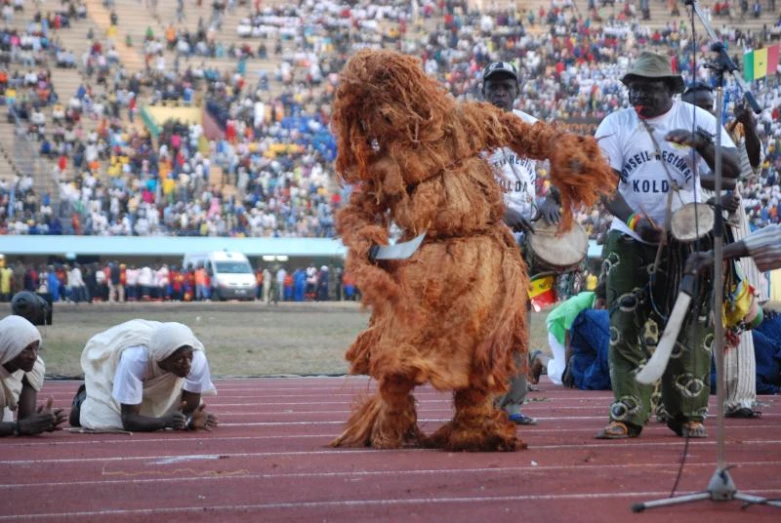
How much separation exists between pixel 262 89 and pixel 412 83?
40.3 m

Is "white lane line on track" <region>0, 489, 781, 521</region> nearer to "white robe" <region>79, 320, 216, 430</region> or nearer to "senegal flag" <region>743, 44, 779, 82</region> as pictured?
"white robe" <region>79, 320, 216, 430</region>

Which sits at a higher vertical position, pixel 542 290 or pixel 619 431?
pixel 542 290

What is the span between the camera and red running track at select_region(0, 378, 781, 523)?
5891mm

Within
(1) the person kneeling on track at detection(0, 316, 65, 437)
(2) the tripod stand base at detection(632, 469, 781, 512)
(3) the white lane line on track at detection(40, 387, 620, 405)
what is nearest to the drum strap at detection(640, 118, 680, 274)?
(2) the tripod stand base at detection(632, 469, 781, 512)

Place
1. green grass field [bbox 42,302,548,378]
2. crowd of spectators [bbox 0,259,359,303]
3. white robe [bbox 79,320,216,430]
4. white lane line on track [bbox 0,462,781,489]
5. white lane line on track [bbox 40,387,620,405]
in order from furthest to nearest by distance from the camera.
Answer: crowd of spectators [bbox 0,259,359,303], green grass field [bbox 42,302,548,378], white lane line on track [bbox 40,387,620,405], white robe [bbox 79,320,216,430], white lane line on track [bbox 0,462,781,489]

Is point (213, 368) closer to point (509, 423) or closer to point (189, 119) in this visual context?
point (509, 423)

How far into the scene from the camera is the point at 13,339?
9008 millimetres

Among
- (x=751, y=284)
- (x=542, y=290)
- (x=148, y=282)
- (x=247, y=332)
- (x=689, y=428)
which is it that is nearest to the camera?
(x=689, y=428)

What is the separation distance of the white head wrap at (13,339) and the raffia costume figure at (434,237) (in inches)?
82.5

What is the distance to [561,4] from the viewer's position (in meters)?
54.0

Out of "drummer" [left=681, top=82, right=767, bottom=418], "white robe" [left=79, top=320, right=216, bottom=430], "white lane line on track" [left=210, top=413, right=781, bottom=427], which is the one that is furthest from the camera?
"white lane line on track" [left=210, top=413, right=781, bottom=427]

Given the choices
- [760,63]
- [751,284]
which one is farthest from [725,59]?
[760,63]

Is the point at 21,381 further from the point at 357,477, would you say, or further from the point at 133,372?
the point at 357,477

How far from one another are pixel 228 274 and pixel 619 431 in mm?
32825
